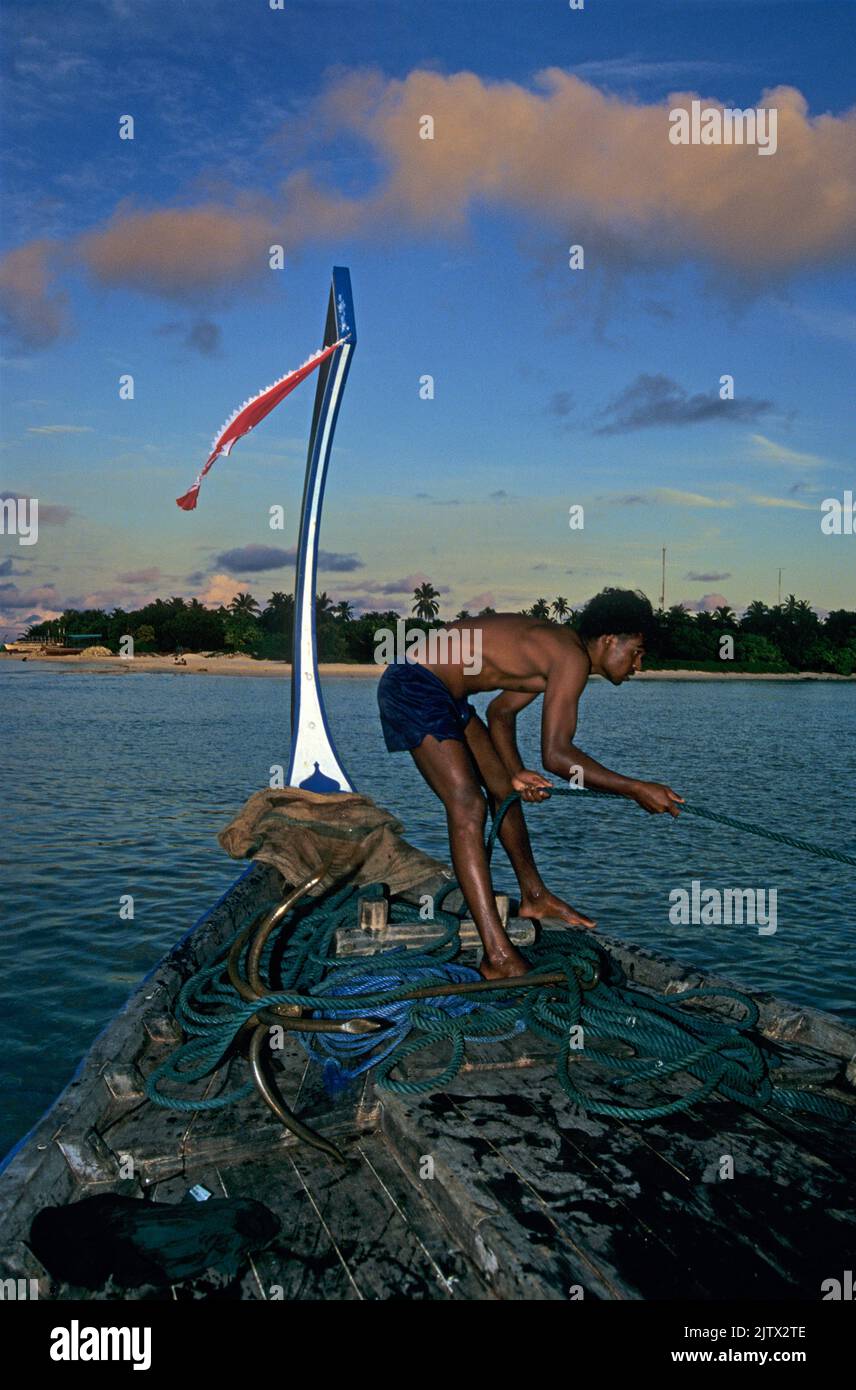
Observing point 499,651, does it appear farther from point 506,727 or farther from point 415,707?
point 506,727

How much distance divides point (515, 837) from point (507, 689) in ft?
2.94

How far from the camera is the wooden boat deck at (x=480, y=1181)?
8.36 ft

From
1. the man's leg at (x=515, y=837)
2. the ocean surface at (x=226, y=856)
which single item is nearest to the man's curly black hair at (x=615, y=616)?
the man's leg at (x=515, y=837)

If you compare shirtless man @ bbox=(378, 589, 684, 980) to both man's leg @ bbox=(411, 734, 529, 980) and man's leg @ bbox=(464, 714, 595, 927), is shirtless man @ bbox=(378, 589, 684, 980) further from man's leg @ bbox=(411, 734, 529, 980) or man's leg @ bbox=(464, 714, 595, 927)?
man's leg @ bbox=(464, 714, 595, 927)

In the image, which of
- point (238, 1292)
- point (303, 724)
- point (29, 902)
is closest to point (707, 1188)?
point (238, 1292)

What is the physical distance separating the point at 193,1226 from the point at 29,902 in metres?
8.73

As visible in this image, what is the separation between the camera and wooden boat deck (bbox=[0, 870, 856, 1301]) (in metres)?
2.55

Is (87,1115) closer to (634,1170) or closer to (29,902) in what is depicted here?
(634,1170)

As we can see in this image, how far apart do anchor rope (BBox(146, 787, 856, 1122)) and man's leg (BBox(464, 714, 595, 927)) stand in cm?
82

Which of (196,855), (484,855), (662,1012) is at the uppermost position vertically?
(484,855)

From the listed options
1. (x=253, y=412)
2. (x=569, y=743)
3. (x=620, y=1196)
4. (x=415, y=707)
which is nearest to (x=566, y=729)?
(x=569, y=743)

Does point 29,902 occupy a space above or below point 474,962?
below

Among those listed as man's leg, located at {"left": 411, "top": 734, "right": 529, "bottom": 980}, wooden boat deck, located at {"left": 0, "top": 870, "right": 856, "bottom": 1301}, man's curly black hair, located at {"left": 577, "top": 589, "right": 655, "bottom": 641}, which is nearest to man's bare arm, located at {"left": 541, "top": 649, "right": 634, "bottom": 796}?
man's curly black hair, located at {"left": 577, "top": 589, "right": 655, "bottom": 641}

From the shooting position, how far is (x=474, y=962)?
5133 millimetres
